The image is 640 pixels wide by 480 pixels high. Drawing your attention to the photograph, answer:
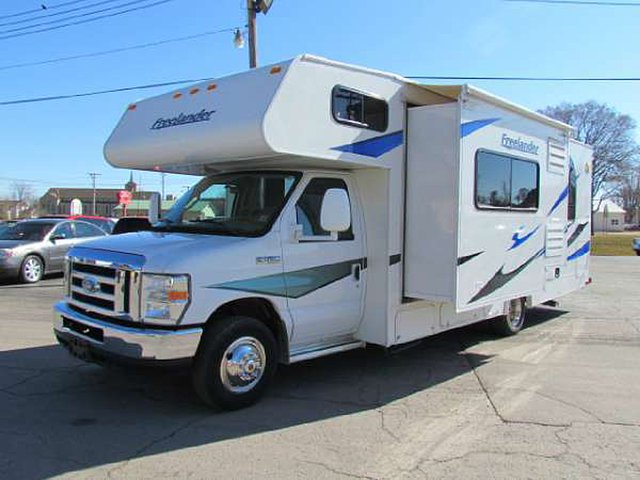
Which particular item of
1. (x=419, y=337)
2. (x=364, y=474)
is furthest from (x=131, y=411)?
(x=419, y=337)

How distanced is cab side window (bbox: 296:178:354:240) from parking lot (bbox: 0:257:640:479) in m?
1.56

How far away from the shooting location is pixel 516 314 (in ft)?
27.7

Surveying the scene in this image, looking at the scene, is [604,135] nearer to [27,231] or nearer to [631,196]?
[631,196]

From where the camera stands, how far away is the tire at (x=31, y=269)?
1332cm

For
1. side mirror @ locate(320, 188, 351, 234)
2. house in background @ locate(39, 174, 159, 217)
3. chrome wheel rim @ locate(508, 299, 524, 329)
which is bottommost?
chrome wheel rim @ locate(508, 299, 524, 329)

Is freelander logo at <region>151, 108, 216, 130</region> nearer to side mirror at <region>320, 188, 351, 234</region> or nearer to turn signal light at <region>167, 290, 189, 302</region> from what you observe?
side mirror at <region>320, 188, 351, 234</region>

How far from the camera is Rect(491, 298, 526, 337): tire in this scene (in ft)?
26.8

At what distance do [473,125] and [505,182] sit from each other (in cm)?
103

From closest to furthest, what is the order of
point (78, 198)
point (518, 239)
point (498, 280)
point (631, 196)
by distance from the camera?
point (498, 280) < point (518, 239) < point (631, 196) < point (78, 198)

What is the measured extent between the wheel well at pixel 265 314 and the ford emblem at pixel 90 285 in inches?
43.1

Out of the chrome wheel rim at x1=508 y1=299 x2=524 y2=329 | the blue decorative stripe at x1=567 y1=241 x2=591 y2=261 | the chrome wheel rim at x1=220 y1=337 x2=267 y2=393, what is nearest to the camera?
the chrome wheel rim at x1=220 y1=337 x2=267 y2=393

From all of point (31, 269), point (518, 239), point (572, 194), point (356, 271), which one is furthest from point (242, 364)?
point (31, 269)

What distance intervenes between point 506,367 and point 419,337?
1.12 metres

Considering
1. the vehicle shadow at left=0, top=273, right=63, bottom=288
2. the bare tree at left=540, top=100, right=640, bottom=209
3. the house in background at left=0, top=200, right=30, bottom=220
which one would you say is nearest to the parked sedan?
the vehicle shadow at left=0, top=273, right=63, bottom=288
